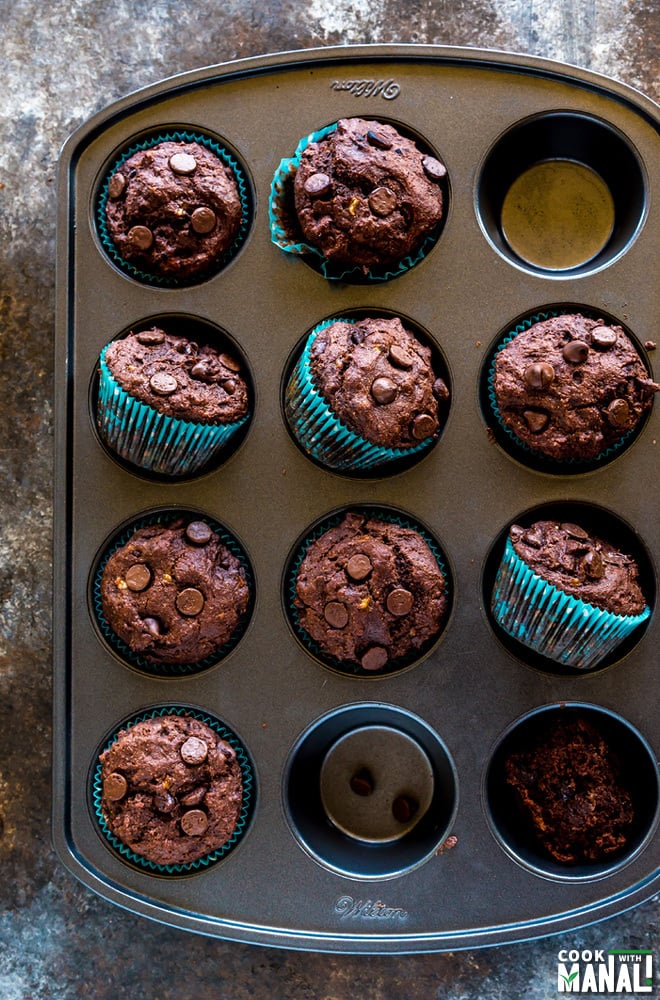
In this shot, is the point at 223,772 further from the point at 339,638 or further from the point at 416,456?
the point at 416,456

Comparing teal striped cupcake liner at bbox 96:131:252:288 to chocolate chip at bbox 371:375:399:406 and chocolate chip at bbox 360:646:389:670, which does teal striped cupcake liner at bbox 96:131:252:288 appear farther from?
chocolate chip at bbox 360:646:389:670

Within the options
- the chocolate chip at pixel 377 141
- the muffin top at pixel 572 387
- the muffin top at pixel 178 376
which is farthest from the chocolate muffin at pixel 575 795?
the chocolate chip at pixel 377 141

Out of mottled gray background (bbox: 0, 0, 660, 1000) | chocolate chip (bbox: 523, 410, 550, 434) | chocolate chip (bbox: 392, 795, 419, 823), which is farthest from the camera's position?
mottled gray background (bbox: 0, 0, 660, 1000)

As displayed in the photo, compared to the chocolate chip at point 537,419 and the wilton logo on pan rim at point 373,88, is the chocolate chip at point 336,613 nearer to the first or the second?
the chocolate chip at point 537,419

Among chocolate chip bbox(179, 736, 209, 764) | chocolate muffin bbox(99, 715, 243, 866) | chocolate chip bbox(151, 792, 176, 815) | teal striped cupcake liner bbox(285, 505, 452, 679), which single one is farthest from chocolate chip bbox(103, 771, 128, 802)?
teal striped cupcake liner bbox(285, 505, 452, 679)

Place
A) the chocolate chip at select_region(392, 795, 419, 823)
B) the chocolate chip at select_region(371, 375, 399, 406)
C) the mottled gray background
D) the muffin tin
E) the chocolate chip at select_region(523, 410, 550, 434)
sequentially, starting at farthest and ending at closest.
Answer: the mottled gray background
the chocolate chip at select_region(392, 795, 419, 823)
the muffin tin
the chocolate chip at select_region(523, 410, 550, 434)
the chocolate chip at select_region(371, 375, 399, 406)

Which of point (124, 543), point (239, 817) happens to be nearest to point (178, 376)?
point (124, 543)

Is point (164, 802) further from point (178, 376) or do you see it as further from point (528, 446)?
point (528, 446)
